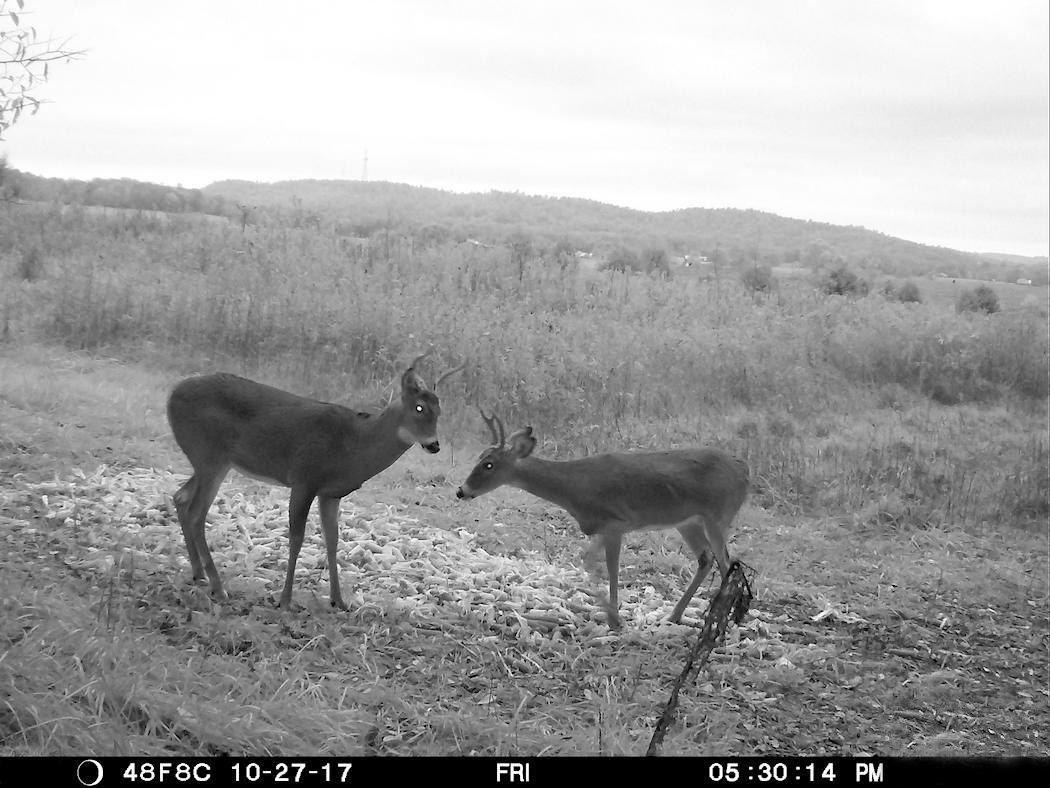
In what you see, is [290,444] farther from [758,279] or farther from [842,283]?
[842,283]

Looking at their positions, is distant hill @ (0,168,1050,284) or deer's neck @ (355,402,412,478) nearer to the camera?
deer's neck @ (355,402,412,478)

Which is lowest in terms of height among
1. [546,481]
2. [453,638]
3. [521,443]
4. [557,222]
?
[453,638]

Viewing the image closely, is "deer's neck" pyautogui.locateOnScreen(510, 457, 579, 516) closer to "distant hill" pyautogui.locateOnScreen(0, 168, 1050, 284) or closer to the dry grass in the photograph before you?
the dry grass

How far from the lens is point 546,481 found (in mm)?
7266

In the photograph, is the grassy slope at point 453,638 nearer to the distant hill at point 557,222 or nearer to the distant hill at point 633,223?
the distant hill at point 557,222

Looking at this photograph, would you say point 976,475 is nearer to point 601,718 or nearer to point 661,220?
point 601,718

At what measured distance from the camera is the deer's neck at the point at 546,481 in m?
7.23

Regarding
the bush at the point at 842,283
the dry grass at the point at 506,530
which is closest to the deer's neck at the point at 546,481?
the dry grass at the point at 506,530

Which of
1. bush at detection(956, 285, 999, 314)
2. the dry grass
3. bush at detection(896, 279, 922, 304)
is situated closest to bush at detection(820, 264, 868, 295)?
bush at detection(896, 279, 922, 304)

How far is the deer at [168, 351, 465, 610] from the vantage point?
20.7 ft

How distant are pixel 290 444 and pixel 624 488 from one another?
2.18m

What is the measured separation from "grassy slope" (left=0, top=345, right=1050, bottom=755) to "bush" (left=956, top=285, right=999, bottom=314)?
17.8 metres

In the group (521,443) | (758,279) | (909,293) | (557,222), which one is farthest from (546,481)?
(557,222)

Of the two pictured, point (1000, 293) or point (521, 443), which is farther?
point (1000, 293)
